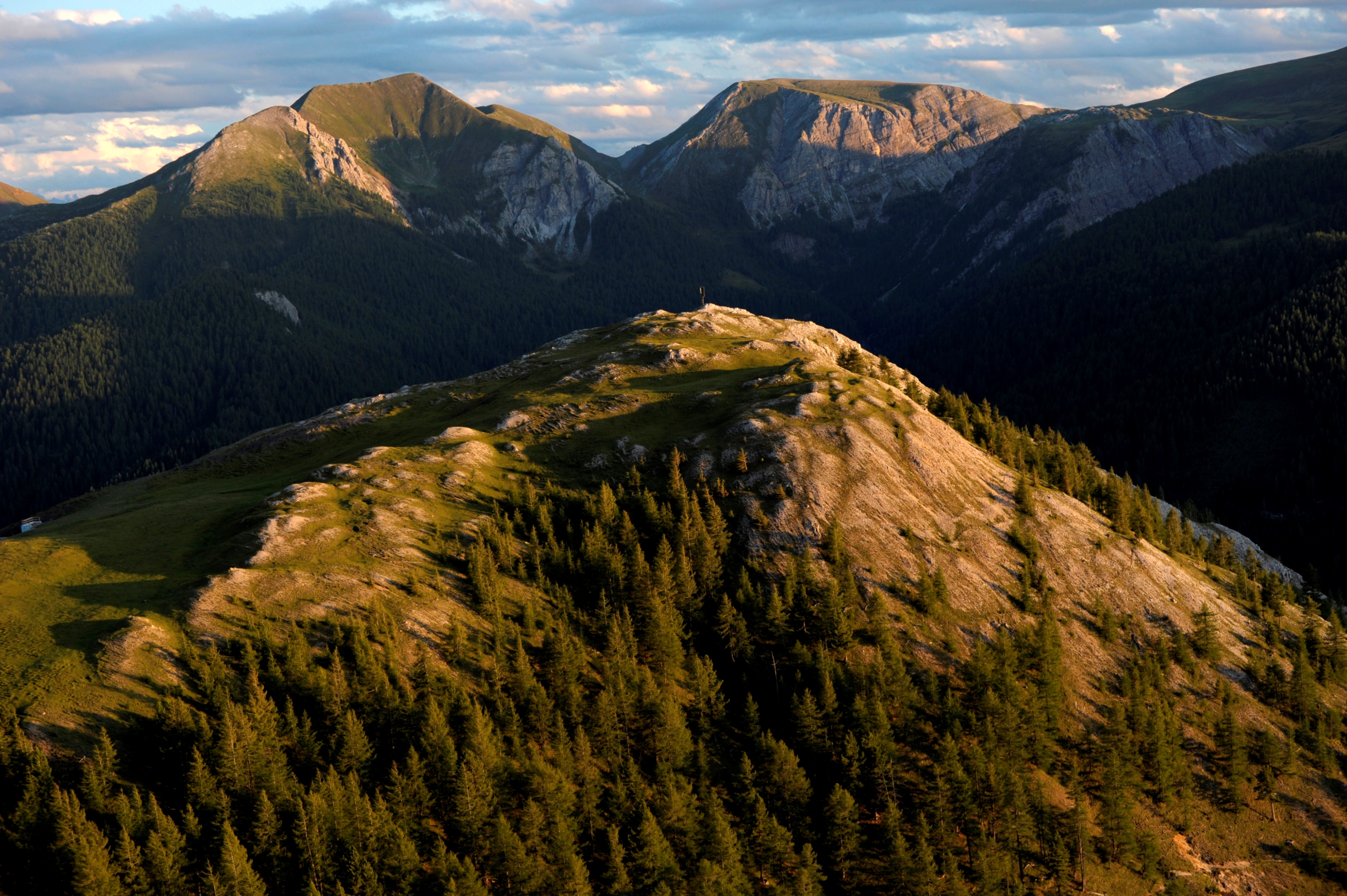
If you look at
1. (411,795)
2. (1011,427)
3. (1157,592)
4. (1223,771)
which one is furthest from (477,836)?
(1011,427)

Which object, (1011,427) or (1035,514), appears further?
(1011,427)

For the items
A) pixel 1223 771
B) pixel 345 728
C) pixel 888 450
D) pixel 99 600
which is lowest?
pixel 1223 771

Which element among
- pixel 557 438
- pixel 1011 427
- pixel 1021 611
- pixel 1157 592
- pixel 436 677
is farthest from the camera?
pixel 1011 427

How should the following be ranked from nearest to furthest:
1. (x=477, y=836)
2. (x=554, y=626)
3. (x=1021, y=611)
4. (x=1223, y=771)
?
(x=477, y=836), (x=554, y=626), (x=1223, y=771), (x=1021, y=611)

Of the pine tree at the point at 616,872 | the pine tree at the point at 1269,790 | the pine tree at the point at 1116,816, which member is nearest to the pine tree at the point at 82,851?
the pine tree at the point at 616,872

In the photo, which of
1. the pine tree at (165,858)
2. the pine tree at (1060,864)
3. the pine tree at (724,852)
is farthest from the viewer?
the pine tree at (1060,864)

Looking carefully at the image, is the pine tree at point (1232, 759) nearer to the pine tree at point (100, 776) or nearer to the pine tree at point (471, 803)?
the pine tree at point (471, 803)

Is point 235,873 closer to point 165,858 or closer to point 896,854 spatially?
point 165,858

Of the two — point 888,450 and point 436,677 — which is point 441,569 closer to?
point 436,677
